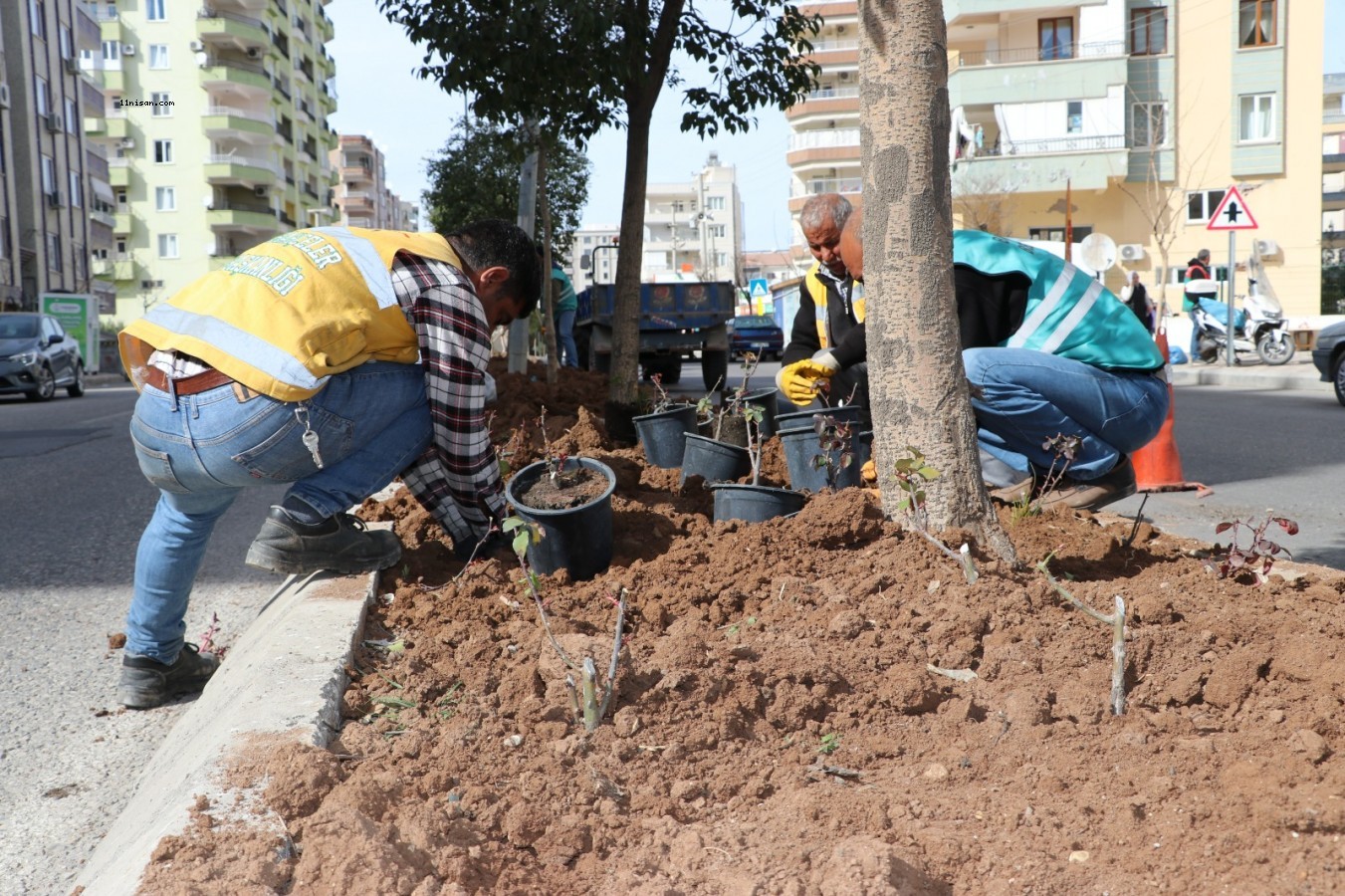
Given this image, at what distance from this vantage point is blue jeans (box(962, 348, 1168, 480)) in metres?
4.09

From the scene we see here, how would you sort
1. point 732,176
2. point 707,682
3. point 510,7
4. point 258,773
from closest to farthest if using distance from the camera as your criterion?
point 258,773 < point 707,682 < point 510,7 < point 732,176

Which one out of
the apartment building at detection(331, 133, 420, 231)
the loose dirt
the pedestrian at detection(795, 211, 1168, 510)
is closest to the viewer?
the loose dirt

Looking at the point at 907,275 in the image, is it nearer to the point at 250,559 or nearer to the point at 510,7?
the point at 250,559

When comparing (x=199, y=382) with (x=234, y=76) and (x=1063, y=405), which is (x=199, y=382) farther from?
(x=234, y=76)

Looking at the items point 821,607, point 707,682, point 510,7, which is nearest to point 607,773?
point 707,682

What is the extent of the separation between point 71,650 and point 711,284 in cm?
1535

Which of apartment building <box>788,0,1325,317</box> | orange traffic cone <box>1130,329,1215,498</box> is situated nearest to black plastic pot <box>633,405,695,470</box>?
orange traffic cone <box>1130,329,1215,498</box>

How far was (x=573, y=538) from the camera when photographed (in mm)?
3199

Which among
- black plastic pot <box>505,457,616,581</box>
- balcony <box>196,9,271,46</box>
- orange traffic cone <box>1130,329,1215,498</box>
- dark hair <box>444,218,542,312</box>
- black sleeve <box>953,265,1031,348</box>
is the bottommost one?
orange traffic cone <box>1130,329,1215,498</box>

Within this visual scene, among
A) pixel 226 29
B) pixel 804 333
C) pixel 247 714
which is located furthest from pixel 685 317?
pixel 226 29

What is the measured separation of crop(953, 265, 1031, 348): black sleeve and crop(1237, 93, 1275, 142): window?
126ft

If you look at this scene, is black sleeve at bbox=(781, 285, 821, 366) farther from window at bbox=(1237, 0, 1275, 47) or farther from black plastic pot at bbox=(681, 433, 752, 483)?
window at bbox=(1237, 0, 1275, 47)

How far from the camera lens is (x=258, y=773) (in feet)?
5.84

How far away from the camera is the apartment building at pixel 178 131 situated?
210 ft
